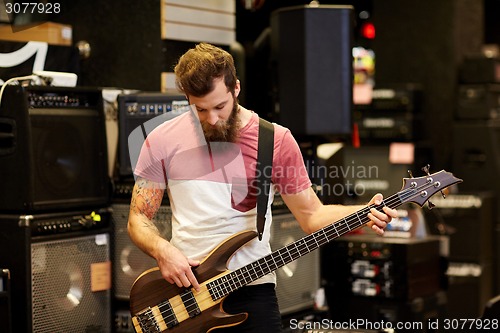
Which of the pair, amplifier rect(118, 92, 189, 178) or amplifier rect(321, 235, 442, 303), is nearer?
amplifier rect(118, 92, 189, 178)

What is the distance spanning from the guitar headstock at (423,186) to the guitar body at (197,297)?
52cm

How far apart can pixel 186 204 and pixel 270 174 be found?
301 mm

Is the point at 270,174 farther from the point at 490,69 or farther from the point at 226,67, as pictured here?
the point at 490,69

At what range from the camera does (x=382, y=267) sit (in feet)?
15.2

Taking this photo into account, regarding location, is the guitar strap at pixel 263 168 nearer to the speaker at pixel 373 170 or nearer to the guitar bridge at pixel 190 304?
the guitar bridge at pixel 190 304

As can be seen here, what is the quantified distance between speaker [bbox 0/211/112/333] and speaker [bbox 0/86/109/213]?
0.09 meters

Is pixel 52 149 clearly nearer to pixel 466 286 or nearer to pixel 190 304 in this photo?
pixel 190 304

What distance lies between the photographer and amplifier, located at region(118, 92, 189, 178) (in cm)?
399

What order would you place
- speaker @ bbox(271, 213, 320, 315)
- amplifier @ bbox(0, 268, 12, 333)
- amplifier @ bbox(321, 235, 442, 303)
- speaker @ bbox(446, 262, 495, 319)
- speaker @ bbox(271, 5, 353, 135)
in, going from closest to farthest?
amplifier @ bbox(0, 268, 12, 333) < speaker @ bbox(271, 213, 320, 315) < speaker @ bbox(271, 5, 353, 135) < amplifier @ bbox(321, 235, 442, 303) < speaker @ bbox(446, 262, 495, 319)

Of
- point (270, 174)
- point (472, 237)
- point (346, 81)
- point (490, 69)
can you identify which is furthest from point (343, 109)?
point (490, 69)

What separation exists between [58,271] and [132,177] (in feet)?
1.92

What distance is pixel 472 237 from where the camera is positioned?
6012 mm

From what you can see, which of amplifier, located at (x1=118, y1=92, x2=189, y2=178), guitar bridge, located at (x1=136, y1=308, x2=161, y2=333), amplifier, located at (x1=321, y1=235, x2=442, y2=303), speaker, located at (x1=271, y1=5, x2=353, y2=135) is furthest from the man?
amplifier, located at (x1=321, y1=235, x2=442, y2=303)

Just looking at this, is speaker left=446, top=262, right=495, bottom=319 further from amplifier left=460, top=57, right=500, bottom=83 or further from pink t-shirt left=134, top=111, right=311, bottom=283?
pink t-shirt left=134, top=111, right=311, bottom=283
